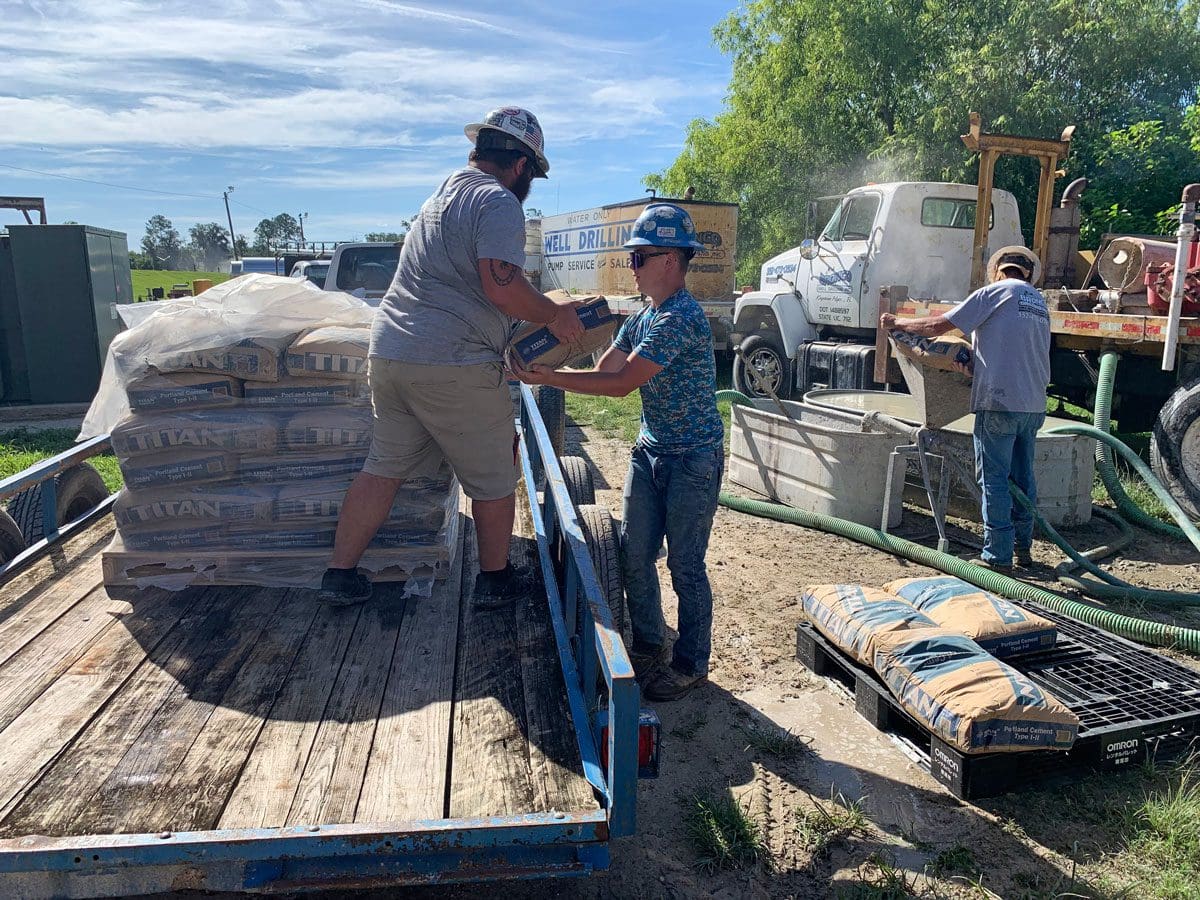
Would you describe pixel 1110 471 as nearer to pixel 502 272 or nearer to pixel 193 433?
pixel 502 272

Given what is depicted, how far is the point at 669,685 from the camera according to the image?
362 centimetres

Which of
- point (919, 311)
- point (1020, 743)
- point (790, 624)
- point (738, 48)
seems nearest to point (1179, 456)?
point (919, 311)

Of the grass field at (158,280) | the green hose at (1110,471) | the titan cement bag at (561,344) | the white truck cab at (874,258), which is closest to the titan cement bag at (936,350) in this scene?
the green hose at (1110,471)

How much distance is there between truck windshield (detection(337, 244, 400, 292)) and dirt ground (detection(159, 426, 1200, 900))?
5.42m

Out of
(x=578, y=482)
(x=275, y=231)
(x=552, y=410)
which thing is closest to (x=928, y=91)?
(x=552, y=410)

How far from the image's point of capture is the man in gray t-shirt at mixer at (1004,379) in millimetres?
5102

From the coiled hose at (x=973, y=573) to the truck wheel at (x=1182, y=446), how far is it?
2.02 metres

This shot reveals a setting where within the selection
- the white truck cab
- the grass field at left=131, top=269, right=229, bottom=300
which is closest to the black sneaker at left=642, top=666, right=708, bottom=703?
the white truck cab

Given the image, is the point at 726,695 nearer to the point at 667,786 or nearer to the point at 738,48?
the point at 667,786

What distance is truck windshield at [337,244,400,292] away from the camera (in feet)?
27.3

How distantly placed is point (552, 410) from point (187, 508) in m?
4.05

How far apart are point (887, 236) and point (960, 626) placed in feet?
23.8

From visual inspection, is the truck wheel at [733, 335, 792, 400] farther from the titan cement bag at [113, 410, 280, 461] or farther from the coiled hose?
the titan cement bag at [113, 410, 280, 461]

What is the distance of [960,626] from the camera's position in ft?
11.9
